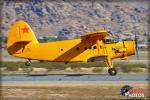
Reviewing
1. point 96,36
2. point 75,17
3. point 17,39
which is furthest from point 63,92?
point 75,17

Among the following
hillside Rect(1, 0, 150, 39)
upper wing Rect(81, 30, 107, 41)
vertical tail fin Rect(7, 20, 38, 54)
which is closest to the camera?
upper wing Rect(81, 30, 107, 41)

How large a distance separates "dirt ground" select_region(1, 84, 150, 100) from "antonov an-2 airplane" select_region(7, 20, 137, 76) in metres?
8.00

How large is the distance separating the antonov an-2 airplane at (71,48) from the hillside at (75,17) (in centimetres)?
12344

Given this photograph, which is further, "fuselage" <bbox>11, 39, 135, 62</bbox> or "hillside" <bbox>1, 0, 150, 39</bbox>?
"hillside" <bbox>1, 0, 150, 39</bbox>

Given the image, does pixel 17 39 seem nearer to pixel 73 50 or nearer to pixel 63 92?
pixel 73 50

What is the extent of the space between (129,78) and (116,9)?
166 meters

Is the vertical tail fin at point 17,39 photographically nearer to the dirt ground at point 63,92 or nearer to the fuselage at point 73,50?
the fuselage at point 73,50

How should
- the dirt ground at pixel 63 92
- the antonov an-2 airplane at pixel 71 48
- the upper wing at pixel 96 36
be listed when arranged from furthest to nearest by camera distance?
the antonov an-2 airplane at pixel 71 48 → the upper wing at pixel 96 36 → the dirt ground at pixel 63 92

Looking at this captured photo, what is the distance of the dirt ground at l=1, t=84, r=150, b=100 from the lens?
75.2 ft

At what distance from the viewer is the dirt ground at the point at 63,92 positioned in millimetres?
22906

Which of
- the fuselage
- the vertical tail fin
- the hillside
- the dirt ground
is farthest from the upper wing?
the hillside

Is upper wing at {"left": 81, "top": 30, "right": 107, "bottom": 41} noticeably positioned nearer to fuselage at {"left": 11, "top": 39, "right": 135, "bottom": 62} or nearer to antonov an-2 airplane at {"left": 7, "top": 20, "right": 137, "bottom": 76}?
antonov an-2 airplane at {"left": 7, "top": 20, "right": 137, "bottom": 76}

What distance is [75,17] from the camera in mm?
185250

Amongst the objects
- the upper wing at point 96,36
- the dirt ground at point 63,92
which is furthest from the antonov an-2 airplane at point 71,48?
the dirt ground at point 63,92
